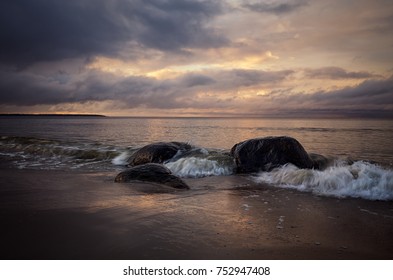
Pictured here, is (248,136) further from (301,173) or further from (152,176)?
(152,176)

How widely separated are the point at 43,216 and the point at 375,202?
5748 mm

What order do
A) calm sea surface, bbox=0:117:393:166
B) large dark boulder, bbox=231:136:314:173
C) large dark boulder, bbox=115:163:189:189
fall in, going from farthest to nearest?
calm sea surface, bbox=0:117:393:166 < large dark boulder, bbox=231:136:314:173 < large dark boulder, bbox=115:163:189:189

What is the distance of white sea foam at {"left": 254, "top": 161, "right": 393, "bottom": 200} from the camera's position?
6.16m

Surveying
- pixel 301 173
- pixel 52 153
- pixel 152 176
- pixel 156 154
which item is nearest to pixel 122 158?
pixel 156 154

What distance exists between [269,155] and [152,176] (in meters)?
3.80

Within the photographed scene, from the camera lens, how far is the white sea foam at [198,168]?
9.13 meters

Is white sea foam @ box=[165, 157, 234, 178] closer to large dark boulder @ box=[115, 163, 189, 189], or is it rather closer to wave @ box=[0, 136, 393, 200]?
wave @ box=[0, 136, 393, 200]

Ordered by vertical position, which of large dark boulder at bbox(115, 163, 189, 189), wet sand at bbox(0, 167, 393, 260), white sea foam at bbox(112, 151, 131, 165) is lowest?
white sea foam at bbox(112, 151, 131, 165)

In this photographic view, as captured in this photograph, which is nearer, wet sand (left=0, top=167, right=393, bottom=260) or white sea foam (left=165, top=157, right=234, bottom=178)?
wet sand (left=0, top=167, right=393, bottom=260)

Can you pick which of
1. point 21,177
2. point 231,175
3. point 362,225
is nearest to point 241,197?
point 362,225

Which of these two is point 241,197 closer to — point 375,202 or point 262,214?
point 262,214

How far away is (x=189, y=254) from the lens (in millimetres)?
3248

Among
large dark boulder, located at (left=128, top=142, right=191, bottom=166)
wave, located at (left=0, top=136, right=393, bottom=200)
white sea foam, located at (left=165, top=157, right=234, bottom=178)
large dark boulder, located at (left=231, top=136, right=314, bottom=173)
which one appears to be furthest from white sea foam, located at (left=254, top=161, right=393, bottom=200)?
large dark boulder, located at (left=128, top=142, right=191, bottom=166)

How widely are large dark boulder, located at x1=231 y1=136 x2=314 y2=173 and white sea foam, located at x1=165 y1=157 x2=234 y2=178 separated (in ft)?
1.62
